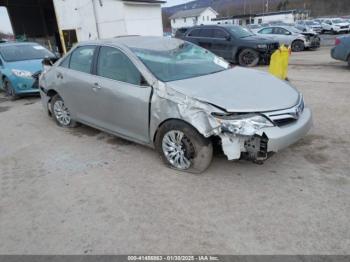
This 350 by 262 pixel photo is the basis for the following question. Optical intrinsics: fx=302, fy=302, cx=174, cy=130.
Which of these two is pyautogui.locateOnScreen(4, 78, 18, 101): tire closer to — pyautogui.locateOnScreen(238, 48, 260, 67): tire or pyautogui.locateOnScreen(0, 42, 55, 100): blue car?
pyautogui.locateOnScreen(0, 42, 55, 100): blue car

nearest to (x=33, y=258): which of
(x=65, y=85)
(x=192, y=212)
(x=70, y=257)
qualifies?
(x=70, y=257)

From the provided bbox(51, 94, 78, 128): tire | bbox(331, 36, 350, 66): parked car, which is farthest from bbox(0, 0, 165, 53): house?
bbox(51, 94, 78, 128): tire

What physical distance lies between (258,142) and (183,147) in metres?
0.90

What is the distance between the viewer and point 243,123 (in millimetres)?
3229

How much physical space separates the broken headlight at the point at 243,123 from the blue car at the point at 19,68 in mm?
6675

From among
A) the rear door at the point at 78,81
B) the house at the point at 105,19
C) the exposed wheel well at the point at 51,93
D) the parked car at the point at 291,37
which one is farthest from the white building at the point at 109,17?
the rear door at the point at 78,81

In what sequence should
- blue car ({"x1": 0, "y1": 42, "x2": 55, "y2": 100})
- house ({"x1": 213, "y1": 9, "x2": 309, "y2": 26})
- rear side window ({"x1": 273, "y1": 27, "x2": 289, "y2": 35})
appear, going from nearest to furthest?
blue car ({"x1": 0, "y1": 42, "x2": 55, "y2": 100}), rear side window ({"x1": 273, "y1": 27, "x2": 289, "y2": 35}), house ({"x1": 213, "y1": 9, "x2": 309, "y2": 26})

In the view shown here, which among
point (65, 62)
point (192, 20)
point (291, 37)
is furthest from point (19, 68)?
point (192, 20)

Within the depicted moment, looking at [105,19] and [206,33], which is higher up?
[105,19]

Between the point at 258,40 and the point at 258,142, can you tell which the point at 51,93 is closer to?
the point at 258,142

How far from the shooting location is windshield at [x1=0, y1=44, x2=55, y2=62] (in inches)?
348

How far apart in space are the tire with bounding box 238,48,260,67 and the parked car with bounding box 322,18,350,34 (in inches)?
996

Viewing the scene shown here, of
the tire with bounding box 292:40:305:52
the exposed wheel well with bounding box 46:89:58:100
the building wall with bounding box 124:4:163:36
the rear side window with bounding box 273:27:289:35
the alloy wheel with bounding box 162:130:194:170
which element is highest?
the building wall with bounding box 124:4:163:36

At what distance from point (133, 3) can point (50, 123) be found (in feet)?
40.9
